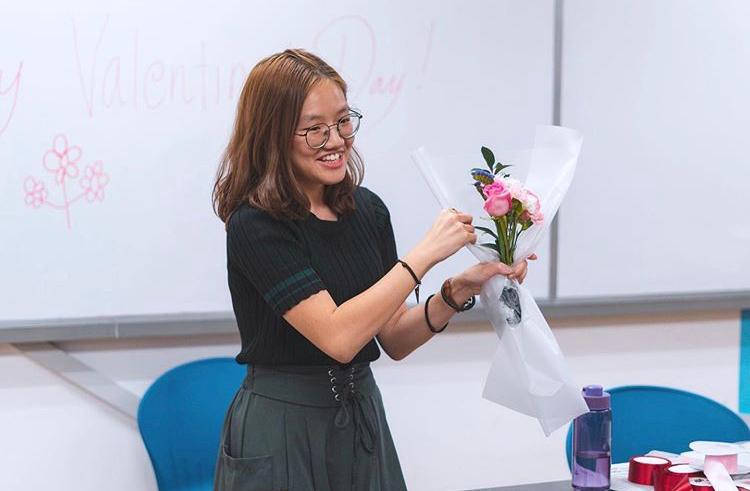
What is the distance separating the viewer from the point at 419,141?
106 inches

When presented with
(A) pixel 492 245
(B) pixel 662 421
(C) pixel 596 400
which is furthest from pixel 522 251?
Answer: (B) pixel 662 421

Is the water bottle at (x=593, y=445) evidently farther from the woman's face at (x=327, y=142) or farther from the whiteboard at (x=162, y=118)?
the whiteboard at (x=162, y=118)

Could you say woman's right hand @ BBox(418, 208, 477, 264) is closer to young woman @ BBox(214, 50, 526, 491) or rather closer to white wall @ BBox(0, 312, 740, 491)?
young woman @ BBox(214, 50, 526, 491)

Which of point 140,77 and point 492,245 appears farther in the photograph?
point 140,77

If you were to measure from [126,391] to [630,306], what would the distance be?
1.42 meters

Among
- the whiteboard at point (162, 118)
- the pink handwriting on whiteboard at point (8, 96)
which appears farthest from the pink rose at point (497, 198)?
the pink handwriting on whiteboard at point (8, 96)

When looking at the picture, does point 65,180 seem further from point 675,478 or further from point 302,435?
point 675,478

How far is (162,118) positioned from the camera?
2.50 meters

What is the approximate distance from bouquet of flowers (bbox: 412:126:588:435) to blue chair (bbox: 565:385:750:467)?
624mm

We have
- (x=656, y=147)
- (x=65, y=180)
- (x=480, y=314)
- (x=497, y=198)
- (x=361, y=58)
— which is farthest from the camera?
(x=656, y=147)

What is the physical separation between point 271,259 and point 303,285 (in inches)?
2.9

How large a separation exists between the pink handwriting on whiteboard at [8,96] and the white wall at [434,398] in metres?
0.56

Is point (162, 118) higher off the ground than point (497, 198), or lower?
higher

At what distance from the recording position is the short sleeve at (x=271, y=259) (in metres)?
1.68
